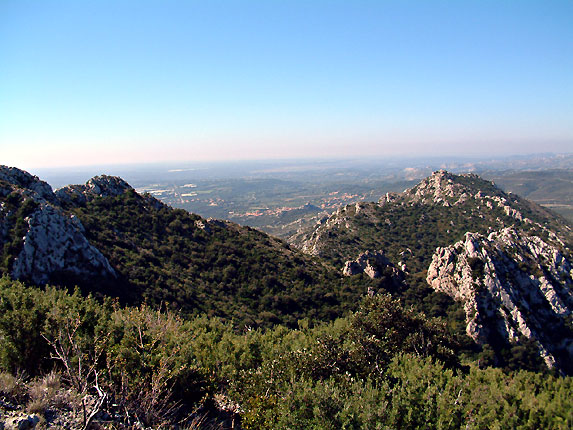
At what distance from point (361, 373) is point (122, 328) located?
991 centimetres

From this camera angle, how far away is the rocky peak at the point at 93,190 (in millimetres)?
39003

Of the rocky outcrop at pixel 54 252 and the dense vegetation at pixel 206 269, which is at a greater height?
the rocky outcrop at pixel 54 252

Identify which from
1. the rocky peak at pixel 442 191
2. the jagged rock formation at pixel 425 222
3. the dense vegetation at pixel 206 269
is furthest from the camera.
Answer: the rocky peak at pixel 442 191

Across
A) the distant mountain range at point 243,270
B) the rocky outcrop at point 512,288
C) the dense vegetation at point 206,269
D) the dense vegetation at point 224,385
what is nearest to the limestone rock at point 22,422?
the dense vegetation at point 224,385

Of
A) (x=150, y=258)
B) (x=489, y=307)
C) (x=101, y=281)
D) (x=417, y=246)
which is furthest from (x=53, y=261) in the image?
(x=417, y=246)

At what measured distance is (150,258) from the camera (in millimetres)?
32688

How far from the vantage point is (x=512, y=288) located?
36625 millimetres

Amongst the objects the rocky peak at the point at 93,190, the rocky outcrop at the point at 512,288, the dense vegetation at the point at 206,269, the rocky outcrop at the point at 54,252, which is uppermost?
the rocky peak at the point at 93,190

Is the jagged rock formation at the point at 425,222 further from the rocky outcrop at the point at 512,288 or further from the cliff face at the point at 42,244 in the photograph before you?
the cliff face at the point at 42,244

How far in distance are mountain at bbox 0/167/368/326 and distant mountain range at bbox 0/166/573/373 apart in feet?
0.40

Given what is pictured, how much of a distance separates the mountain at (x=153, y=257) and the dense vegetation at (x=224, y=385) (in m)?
12.4

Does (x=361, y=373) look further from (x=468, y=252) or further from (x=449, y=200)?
(x=449, y=200)

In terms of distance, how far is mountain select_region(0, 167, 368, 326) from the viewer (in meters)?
24.5

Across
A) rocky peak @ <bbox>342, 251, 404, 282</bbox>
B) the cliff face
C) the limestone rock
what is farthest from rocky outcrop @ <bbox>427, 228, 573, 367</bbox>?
the cliff face
